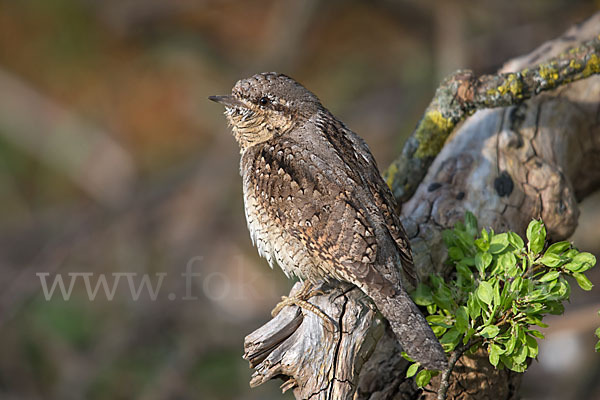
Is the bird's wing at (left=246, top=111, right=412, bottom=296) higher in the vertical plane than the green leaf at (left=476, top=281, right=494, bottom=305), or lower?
higher

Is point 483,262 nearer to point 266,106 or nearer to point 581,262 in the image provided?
point 581,262

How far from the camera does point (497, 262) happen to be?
2572 mm

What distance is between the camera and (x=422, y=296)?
2.76 meters

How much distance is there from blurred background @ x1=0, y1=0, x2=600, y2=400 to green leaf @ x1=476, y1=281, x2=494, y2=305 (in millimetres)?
3216

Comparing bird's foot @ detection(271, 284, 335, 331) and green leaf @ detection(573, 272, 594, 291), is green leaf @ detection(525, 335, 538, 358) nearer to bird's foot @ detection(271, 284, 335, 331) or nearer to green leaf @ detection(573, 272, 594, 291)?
green leaf @ detection(573, 272, 594, 291)

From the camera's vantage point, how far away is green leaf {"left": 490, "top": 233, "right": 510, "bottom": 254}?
2.62 metres

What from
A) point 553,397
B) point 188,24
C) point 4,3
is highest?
point 4,3

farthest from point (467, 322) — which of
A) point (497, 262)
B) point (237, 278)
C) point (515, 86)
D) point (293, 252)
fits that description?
point (237, 278)

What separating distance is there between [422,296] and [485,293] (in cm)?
44

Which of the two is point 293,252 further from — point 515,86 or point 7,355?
point 7,355

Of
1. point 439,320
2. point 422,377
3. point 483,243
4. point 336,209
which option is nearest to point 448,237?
point 483,243

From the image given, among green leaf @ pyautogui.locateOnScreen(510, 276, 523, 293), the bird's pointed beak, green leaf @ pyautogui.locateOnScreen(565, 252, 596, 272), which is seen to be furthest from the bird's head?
green leaf @ pyautogui.locateOnScreen(565, 252, 596, 272)

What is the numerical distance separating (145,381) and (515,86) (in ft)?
15.2

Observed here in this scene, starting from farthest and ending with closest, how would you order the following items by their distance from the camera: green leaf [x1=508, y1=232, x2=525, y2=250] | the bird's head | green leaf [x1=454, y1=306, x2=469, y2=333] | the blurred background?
1. the blurred background
2. the bird's head
3. green leaf [x1=508, y1=232, x2=525, y2=250]
4. green leaf [x1=454, y1=306, x2=469, y2=333]
